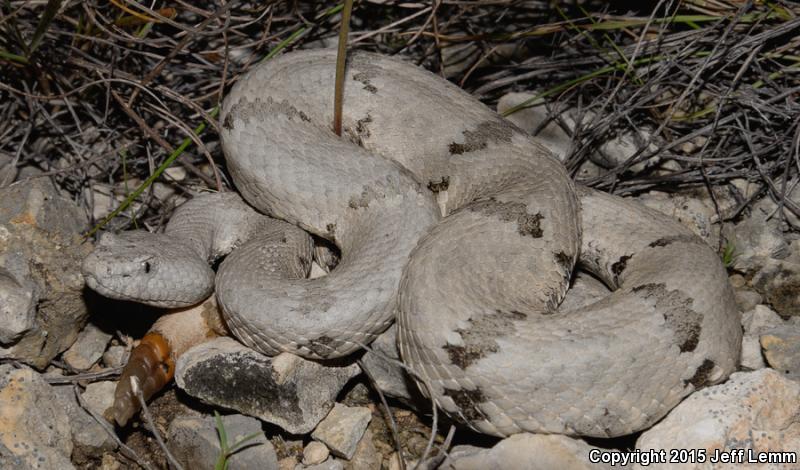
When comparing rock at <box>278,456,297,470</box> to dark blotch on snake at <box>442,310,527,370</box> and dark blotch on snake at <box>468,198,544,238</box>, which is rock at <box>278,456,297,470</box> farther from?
dark blotch on snake at <box>468,198,544,238</box>

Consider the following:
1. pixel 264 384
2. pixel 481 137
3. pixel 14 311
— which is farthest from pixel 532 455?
pixel 14 311

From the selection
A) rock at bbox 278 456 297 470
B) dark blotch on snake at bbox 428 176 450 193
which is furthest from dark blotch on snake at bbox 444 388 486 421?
dark blotch on snake at bbox 428 176 450 193

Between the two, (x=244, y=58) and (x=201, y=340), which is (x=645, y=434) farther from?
(x=244, y=58)

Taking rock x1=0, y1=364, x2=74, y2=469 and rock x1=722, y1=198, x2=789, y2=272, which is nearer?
rock x1=0, y1=364, x2=74, y2=469

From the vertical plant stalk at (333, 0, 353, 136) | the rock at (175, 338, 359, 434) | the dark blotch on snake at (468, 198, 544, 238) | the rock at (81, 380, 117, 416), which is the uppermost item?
the vertical plant stalk at (333, 0, 353, 136)

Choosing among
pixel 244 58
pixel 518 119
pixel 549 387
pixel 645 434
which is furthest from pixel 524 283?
pixel 244 58

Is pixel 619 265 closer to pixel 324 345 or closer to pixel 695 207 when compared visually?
pixel 695 207
